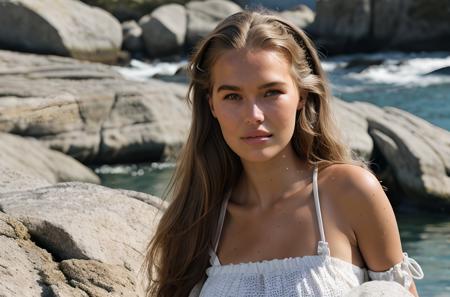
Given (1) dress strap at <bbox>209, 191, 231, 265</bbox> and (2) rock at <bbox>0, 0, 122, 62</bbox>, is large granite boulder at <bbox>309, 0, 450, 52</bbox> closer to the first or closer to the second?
(2) rock at <bbox>0, 0, 122, 62</bbox>

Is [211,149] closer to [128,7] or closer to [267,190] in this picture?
[267,190]

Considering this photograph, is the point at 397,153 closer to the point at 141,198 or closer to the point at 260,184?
the point at 141,198

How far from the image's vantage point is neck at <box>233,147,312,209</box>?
133 inches

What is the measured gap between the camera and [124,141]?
43.5 ft

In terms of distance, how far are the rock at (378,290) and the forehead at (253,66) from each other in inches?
29.7

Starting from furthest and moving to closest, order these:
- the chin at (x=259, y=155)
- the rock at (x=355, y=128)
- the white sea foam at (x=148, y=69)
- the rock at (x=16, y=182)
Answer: the white sea foam at (x=148, y=69)
the rock at (x=355, y=128)
the rock at (x=16, y=182)
the chin at (x=259, y=155)

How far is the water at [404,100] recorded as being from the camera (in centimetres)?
918

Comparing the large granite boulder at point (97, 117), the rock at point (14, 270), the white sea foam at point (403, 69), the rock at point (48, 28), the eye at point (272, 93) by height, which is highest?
the eye at point (272, 93)

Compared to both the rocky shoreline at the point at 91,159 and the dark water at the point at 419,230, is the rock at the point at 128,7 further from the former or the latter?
the dark water at the point at 419,230

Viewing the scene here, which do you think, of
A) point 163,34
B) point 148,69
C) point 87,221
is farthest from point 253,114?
point 163,34

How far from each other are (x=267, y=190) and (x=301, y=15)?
29035 millimetres

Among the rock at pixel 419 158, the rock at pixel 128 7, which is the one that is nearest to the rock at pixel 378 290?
the rock at pixel 419 158

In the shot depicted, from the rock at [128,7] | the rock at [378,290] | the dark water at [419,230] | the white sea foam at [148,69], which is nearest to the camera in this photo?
the rock at [378,290]

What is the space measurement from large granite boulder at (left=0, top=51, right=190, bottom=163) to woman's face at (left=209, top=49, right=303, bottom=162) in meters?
9.43
